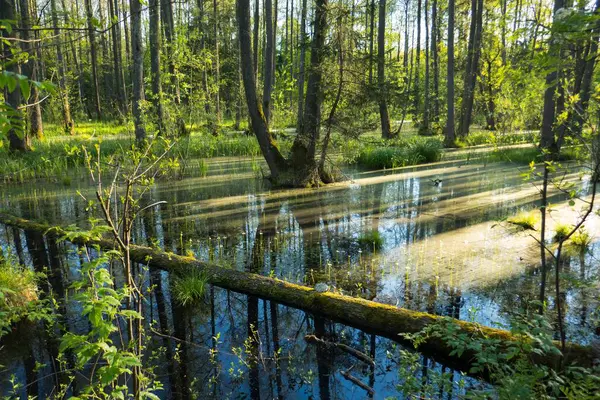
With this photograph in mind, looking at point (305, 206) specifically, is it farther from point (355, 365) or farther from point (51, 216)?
point (355, 365)

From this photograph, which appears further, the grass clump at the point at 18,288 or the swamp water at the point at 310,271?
the grass clump at the point at 18,288

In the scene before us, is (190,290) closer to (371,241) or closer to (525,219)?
(371,241)

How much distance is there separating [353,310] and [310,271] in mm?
1425

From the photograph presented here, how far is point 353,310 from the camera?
13.3 ft

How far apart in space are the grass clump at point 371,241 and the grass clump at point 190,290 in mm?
2506

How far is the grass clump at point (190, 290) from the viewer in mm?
4648

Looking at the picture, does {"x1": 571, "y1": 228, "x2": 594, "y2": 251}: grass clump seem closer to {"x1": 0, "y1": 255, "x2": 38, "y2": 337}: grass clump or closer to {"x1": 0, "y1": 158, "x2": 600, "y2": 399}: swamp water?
{"x1": 0, "y1": 158, "x2": 600, "y2": 399}: swamp water

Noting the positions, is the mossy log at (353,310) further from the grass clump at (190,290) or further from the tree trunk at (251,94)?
the tree trunk at (251,94)

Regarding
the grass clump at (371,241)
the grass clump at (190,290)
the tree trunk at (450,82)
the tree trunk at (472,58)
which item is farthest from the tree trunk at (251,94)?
the tree trunk at (472,58)

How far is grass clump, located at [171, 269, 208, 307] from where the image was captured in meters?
4.65

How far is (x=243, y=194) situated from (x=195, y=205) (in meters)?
1.50

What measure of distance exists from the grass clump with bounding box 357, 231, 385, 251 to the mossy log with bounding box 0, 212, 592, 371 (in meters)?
2.06

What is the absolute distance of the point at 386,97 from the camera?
9.72m

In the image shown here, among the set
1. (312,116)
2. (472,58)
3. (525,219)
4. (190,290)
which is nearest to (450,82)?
(472,58)
